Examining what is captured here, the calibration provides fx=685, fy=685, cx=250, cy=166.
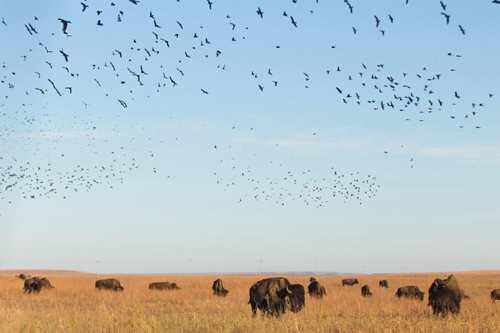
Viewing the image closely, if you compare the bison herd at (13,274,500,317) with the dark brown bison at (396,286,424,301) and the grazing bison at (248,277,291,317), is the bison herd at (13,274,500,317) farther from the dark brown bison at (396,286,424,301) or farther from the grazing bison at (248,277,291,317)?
the dark brown bison at (396,286,424,301)

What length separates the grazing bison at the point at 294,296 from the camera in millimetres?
20125

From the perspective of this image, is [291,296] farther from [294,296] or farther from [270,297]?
[270,297]

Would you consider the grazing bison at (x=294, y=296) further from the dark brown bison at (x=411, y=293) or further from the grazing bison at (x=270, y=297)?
the dark brown bison at (x=411, y=293)

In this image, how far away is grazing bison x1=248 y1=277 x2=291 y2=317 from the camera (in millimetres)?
19875

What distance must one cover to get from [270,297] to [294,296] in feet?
3.74

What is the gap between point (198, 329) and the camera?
48.9 ft

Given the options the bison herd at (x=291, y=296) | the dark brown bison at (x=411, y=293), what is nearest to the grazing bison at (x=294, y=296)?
the bison herd at (x=291, y=296)

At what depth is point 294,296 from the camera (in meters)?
20.8

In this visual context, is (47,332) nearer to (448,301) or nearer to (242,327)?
(242,327)

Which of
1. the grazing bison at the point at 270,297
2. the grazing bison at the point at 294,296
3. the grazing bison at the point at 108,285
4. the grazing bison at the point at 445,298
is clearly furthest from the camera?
the grazing bison at the point at 108,285

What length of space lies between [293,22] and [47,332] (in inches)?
312

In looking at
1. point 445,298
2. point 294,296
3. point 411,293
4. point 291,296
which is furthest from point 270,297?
point 411,293

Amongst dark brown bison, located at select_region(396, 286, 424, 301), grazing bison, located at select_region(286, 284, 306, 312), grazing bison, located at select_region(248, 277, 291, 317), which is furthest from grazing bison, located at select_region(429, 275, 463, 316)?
dark brown bison, located at select_region(396, 286, 424, 301)

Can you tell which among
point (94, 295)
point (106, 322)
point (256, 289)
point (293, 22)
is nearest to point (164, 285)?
point (94, 295)
